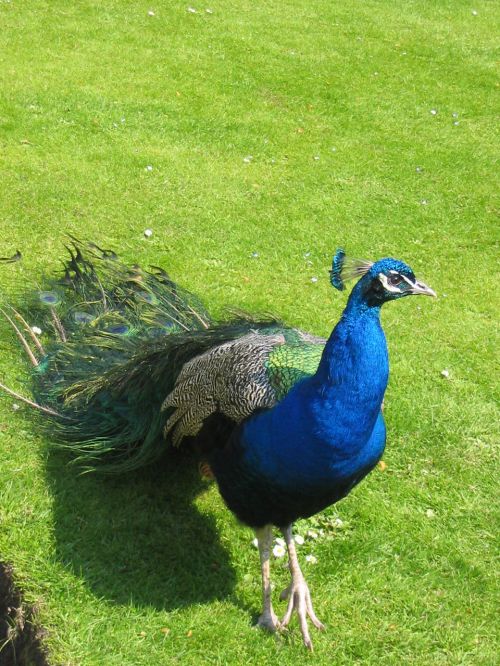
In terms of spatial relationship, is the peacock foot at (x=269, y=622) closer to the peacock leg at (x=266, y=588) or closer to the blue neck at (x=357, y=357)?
the peacock leg at (x=266, y=588)

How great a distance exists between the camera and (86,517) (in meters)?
2.82

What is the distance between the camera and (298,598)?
8.36 ft

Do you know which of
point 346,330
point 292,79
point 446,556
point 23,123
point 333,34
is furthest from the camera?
point 333,34

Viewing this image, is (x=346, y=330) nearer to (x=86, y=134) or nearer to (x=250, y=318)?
(x=250, y=318)

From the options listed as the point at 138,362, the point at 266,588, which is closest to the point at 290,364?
the point at 138,362

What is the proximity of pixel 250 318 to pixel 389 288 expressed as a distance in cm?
84

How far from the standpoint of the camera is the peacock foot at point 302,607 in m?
2.52

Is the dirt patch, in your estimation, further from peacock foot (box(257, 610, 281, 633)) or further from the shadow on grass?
peacock foot (box(257, 610, 281, 633))

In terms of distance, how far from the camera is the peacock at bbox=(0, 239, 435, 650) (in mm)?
2076

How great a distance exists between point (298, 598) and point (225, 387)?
2.51 ft

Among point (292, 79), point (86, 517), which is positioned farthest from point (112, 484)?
point (292, 79)

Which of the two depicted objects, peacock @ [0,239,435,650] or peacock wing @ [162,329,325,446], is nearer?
peacock @ [0,239,435,650]

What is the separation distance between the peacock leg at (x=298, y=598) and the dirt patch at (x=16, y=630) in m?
0.79

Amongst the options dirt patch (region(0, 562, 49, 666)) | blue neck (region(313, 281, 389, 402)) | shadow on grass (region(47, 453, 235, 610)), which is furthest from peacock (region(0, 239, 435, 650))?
dirt patch (region(0, 562, 49, 666))
